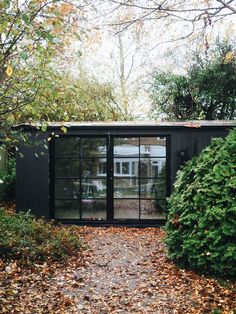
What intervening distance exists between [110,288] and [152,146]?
15.0 ft

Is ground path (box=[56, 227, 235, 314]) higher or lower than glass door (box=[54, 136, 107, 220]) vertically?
lower

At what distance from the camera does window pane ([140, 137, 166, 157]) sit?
8656 millimetres

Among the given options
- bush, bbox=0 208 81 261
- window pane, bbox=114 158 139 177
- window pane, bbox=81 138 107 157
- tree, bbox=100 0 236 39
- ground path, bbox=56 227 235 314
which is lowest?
ground path, bbox=56 227 235 314

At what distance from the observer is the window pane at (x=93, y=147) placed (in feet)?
28.7

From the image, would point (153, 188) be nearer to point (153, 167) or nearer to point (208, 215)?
point (153, 167)

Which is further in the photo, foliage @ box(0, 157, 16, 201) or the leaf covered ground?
foliage @ box(0, 157, 16, 201)

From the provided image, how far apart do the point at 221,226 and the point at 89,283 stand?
1.81 m

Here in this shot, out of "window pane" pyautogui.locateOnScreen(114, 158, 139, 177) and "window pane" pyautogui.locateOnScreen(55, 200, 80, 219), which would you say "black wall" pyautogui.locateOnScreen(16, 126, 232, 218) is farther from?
"window pane" pyautogui.locateOnScreen(114, 158, 139, 177)

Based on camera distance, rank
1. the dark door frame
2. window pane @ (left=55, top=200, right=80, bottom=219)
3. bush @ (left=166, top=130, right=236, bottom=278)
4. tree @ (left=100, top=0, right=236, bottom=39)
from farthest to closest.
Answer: window pane @ (left=55, top=200, right=80, bottom=219), the dark door frame, tree @ (left=100, top=0, right=236, bottom=39), bush @ (left=166, top=130, right=236, bottom=278)

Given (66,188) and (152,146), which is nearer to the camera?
(152,146)

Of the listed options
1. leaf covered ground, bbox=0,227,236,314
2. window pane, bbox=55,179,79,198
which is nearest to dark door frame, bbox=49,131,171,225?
window pane, bbox=55,179,79,198

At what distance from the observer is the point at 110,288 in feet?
15.2

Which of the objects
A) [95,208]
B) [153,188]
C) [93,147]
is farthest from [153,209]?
[93,147]

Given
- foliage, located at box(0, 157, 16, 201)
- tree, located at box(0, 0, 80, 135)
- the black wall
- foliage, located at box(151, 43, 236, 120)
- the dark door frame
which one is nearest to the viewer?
tree, located at box(0, 0, 80, 135)
